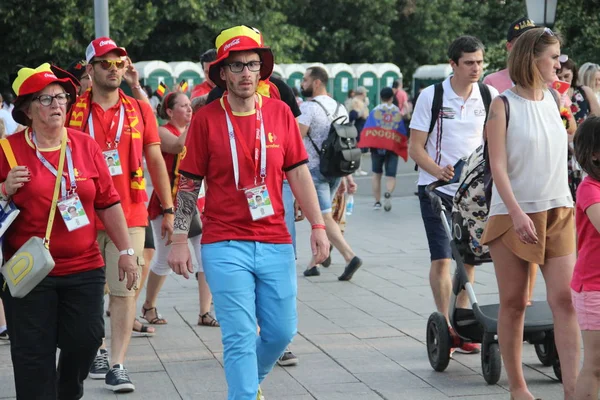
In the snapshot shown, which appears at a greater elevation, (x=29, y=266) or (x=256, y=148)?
(x=256, y=148)

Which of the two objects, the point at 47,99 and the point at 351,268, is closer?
the point at 47,99

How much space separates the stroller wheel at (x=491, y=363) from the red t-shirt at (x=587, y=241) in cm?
134

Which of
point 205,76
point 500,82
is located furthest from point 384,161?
point 500,82

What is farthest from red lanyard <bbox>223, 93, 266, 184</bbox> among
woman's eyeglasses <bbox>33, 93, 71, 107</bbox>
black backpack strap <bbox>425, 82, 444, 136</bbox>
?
black backpack strap <bbox>425, 82, 444, 136</bbox>

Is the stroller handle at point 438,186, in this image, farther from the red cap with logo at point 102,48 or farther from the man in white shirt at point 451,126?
the red cap with logo at point 102,48

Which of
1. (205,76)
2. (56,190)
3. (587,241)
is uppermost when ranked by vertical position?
(205,76)

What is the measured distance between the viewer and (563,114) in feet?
22.8

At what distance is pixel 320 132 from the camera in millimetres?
9977

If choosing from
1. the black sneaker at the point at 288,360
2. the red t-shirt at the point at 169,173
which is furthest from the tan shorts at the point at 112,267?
the red t-shirt at the point at 169,173

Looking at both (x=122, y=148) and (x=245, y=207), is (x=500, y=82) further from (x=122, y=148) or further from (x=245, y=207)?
(x=245, y=207)

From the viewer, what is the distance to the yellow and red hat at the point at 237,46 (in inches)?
199

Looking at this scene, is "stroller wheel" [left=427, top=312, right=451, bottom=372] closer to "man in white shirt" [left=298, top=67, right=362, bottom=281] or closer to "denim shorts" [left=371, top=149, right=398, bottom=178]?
"man in white shirt" [left=298, top=67, right=362, bottom=281]

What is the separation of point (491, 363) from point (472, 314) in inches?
14.7

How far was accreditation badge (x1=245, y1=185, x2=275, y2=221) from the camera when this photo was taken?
5.03 meters
